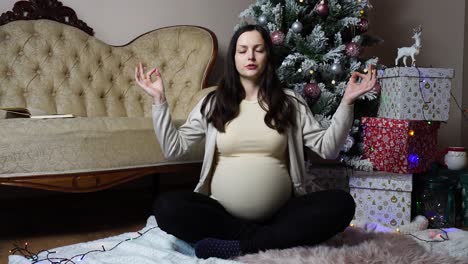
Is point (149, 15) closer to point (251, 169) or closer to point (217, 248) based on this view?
point (251, 169)

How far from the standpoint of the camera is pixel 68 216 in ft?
7.17

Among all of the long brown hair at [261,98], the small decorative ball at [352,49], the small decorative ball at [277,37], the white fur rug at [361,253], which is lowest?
the white fur rug at [361,253]

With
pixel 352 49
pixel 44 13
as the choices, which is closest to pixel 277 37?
pixel 352 49

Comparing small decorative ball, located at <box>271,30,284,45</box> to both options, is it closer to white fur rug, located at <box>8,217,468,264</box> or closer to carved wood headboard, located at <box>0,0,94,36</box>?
white fur rug, located at <box>8,217,468,264</box>

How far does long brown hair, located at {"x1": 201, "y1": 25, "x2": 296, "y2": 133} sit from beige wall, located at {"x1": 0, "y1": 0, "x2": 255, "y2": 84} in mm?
1361

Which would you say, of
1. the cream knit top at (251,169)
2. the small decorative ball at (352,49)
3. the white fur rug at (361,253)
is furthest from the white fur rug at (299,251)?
the small decorative ball at (352,49)

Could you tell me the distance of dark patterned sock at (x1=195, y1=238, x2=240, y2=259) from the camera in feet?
4.31

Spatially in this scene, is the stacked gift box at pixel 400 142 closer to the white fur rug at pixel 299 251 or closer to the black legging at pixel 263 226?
the white fur rug at pixel 299 251

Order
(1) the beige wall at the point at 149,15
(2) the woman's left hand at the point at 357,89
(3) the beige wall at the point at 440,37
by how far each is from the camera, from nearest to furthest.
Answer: (2) the woman's left hand at the point at 357,89 < (1) the beige wall at the point at 149,15 < (3) the beige wall at the point at 440,37

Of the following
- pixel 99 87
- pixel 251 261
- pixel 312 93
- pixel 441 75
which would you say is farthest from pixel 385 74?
pixel 99 87

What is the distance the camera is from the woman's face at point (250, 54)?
146cm

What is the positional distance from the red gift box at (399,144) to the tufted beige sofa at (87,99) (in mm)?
787

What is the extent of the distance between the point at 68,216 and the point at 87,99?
2.07 feet

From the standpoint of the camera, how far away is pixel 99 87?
2.48 metres
